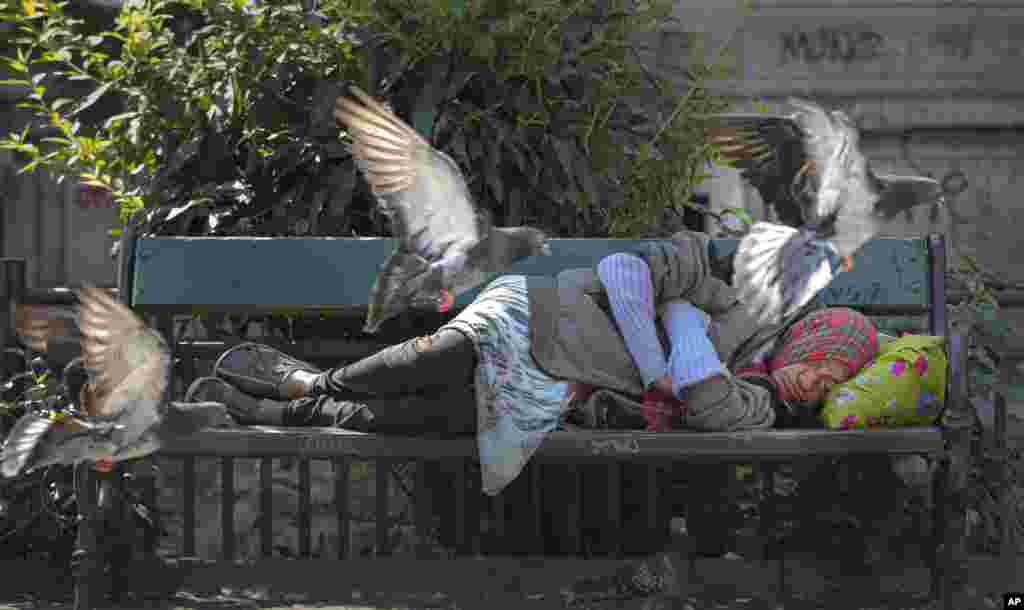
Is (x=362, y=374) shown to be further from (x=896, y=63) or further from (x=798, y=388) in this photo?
(x=896, y=63)

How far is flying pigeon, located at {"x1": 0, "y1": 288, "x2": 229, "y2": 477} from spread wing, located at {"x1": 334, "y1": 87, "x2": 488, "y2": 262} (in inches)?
25.1

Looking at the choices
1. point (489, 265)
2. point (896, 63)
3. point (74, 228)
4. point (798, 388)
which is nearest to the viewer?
point (489, 265)

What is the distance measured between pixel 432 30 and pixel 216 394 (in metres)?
1.27

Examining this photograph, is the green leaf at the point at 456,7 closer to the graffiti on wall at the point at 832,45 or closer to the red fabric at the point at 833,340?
the red fabric at the point at 833,340

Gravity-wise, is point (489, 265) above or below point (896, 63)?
below

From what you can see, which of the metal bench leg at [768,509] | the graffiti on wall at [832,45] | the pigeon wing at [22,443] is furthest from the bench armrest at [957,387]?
the graffiti on wall at [832,45]

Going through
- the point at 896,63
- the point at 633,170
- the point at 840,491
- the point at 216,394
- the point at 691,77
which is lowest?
the point at 840,491

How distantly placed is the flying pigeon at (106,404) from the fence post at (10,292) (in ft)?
3.46

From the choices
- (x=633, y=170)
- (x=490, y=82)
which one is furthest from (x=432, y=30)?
(x=633, y=170)

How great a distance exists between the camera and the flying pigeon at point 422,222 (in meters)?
3.39

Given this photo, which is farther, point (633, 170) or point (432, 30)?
point (633, 170)

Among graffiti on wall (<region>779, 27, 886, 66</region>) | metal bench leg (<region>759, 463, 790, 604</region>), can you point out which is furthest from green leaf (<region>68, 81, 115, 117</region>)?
graffiti on wall (<region>779, 27, 886, 66</region>)

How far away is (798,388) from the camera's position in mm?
3752

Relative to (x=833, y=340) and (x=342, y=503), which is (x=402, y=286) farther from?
(x=833, y=340)
